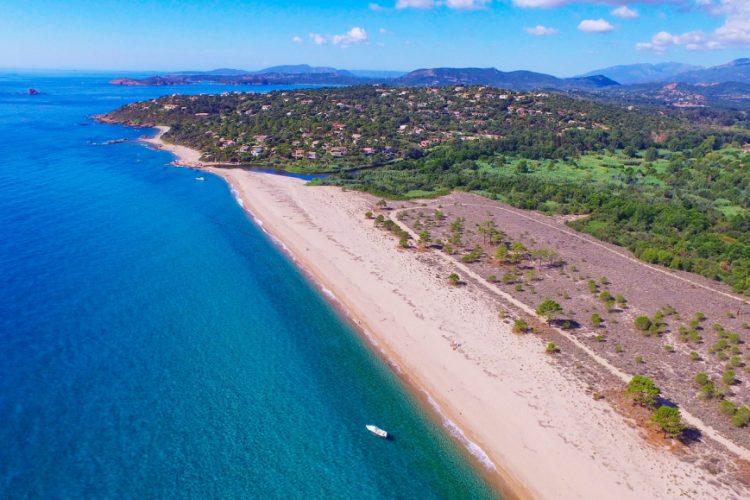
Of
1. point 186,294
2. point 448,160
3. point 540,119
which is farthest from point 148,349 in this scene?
point 540,119

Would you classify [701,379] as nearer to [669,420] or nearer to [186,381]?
[669,420]

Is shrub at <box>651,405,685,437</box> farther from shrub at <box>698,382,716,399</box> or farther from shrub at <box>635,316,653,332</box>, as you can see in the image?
shrub at <box>635,316,653,332</box>

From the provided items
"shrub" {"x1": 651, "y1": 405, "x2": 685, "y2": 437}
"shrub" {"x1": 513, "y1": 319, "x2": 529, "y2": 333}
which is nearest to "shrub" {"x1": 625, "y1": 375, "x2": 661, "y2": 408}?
"shrub" {"x1": 651, "y1": 405, "x2": 685, "y2": 437}

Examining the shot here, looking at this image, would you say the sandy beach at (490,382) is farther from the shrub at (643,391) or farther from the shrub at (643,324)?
the shrub at (643,324)

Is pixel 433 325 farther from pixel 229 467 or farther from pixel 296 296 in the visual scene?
pixel 229 467

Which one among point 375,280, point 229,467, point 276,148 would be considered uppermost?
point 276,148

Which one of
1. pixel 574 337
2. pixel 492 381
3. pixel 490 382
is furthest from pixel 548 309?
pixel 490 382
